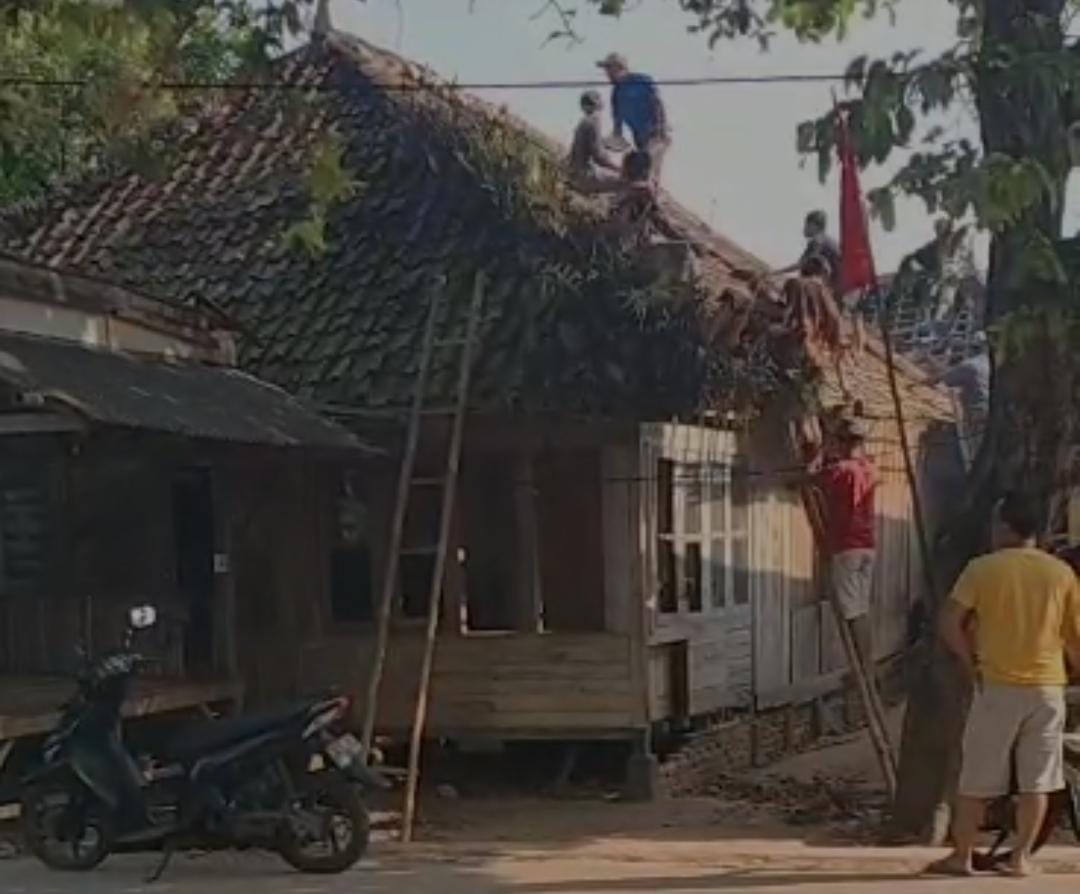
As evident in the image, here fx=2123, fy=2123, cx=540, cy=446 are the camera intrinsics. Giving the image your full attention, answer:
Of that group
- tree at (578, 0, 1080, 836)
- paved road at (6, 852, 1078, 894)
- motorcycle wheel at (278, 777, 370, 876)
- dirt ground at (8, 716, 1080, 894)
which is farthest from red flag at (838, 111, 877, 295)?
motorcycle wheel at (278, 777, 370, 876)

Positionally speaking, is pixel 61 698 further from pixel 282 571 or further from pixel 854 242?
pixel 854 242

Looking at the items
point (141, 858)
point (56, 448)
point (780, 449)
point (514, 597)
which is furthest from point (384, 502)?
point (141, 858)

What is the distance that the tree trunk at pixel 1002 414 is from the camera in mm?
9711

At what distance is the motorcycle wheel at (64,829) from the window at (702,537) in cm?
557

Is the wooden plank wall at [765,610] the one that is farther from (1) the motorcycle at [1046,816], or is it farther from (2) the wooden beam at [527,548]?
(1) the motorcycle at [1046,816]

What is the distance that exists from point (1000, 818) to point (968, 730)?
1.08 metres

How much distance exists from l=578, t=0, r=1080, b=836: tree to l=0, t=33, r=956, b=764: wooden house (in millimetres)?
Answer: 3084

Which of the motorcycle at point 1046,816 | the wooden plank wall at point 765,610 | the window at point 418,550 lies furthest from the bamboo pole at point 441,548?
the motorcycle at point 1046,816

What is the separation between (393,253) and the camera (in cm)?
1546

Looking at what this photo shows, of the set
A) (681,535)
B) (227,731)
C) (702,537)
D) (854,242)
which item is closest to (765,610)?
(702,537)

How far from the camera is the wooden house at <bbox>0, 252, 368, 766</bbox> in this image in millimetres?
13312

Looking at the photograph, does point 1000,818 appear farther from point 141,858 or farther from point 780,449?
point 780,449

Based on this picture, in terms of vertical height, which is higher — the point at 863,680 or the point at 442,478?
the point at 442,478

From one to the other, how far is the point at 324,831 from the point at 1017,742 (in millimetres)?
3276
